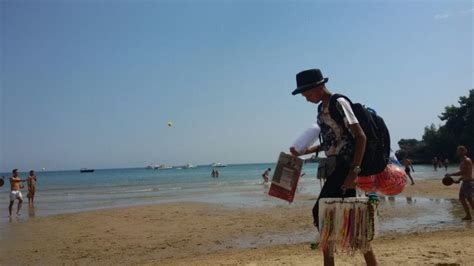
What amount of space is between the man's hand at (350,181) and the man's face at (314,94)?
740mm

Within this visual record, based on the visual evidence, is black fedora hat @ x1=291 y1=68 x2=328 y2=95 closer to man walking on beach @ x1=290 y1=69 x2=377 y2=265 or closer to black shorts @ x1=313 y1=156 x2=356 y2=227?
man walking on beach @ x1=290 y1=69 x2=377 y2=265

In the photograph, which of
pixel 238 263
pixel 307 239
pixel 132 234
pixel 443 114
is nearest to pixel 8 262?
pixel 132 234

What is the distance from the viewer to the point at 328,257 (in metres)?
3.90

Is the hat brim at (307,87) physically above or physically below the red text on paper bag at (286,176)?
above

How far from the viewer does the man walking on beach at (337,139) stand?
3.64 m

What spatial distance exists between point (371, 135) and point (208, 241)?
6.48m

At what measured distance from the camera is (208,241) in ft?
31.6

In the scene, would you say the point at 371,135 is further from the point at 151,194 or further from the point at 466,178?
the point at 151,194

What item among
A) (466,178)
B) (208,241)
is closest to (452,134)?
(466,178)

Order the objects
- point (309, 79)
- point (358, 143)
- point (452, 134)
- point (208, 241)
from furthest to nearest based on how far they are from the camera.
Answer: point (452, 134) → point (208, 241) → point (309, 79) → point (358, 143)

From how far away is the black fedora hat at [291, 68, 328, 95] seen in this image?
392cm

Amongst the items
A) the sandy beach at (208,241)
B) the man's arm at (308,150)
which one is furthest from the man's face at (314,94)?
the sandy beach at (208,241)

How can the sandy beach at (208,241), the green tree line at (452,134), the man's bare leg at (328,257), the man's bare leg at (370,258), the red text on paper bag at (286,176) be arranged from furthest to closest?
the green tree line at (452,134) < the sandy beach at (208,241) < the red text on paper bag at (286,176) < the man's bare leg at (370,258) < the man's bare leg at (328,257)

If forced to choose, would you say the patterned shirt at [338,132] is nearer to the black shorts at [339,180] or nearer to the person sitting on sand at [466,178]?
the black shorts at [339,180]
